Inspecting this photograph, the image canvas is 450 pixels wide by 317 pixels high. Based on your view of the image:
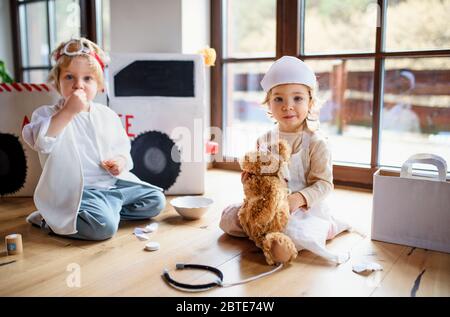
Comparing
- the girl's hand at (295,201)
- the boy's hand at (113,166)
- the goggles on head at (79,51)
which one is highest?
the goggles on head at (79,51)

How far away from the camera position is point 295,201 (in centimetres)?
122

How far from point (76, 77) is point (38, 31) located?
5.84ft

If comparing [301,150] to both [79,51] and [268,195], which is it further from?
[79,51]

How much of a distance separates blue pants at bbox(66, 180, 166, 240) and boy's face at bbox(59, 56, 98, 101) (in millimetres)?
337

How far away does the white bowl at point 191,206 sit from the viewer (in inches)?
58.2

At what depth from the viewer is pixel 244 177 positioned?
3.89 feet

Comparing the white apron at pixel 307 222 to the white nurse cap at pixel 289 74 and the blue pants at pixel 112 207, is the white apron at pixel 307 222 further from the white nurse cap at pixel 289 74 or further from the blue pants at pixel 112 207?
the blue pants at pixel 112 207

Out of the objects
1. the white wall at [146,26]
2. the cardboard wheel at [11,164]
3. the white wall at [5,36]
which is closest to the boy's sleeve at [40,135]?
the cardboard wheel at [11,164]

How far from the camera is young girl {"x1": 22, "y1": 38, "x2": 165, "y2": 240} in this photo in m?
1.30

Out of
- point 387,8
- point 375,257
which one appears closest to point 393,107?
point 387,8

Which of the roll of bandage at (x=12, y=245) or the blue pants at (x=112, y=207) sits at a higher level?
the blue pants at (x=112, y=207)

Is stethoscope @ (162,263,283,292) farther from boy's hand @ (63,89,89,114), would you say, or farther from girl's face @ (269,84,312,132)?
boy's hand @ (63,89,89,114)

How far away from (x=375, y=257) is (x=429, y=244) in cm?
18
